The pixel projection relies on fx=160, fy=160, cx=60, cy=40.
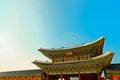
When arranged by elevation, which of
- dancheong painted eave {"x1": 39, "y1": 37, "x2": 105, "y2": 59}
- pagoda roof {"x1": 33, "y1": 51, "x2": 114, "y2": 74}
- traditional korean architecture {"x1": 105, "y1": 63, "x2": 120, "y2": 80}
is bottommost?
traditional korean architecture {"x1": 105, "y1": 63, "x2": 120, "y2": 80}

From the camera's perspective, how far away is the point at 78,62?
25.0m

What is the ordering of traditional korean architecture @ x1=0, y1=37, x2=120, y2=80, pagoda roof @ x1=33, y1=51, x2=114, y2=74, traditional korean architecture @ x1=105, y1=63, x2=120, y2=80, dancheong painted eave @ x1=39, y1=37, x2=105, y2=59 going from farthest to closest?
dancheong painted eave @ x1=39, y1=37, x2=105, y2=59
traditional korean architecture @ x1=0, y1=37, x2=120, y2=80
pagoda roof @ x1=33, y1=51, x2=114, y2=74
traditional korean architecture @ x1=105, y1=63, x2=120, y2=80

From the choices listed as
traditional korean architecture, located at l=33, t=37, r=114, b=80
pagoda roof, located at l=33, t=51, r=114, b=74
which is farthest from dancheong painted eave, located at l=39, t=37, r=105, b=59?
pagoda roof, located at l=33, t=51, r=114, b=74

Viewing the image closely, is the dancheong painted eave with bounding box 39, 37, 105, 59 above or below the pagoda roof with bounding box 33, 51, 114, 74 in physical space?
above

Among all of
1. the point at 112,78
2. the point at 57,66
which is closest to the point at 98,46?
the point at 112,78

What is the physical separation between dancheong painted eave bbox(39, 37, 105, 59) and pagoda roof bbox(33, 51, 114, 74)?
90.1 inches

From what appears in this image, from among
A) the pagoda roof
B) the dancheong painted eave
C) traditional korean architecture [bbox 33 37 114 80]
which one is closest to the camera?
the pagoda roof

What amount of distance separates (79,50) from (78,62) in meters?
2.56

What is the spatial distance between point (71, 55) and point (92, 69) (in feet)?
16.3

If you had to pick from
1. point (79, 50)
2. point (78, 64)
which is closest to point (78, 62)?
point (78, 64)

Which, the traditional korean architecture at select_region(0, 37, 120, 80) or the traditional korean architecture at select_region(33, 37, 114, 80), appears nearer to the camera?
the traditional korean architecture at select_region(0, 37, 120, 80)

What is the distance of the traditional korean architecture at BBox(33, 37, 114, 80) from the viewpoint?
78.3 ft

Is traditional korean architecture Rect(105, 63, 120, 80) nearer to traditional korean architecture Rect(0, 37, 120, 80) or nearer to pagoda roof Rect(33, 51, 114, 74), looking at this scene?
traditional korean architecture Rect(0, 37, 120, 80)

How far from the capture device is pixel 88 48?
25938 millimetres
